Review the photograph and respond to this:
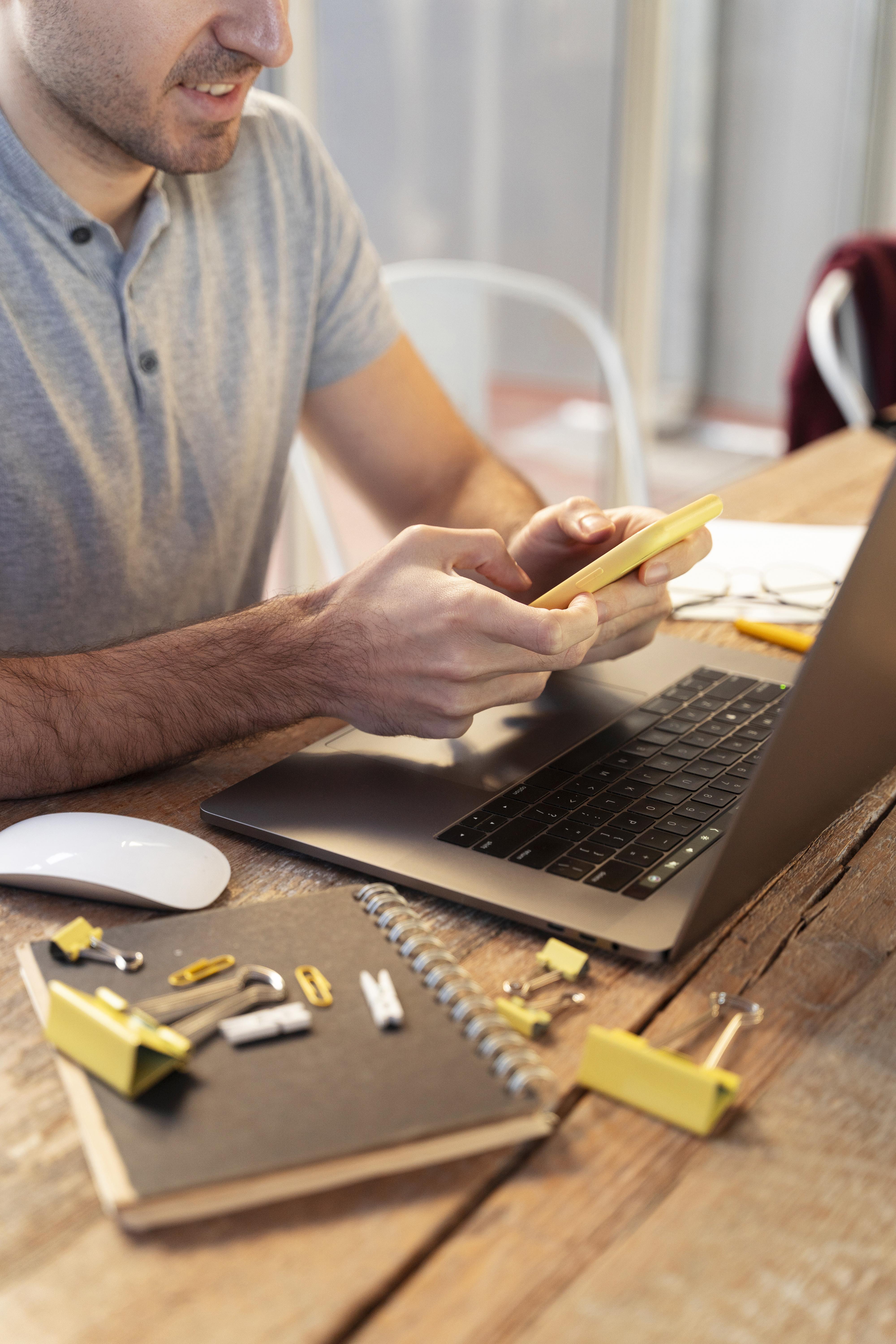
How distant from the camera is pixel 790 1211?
42cm

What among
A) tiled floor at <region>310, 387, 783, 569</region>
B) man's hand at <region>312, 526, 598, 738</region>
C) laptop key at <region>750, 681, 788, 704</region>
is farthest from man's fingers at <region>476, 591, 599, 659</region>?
tiled floor at <region>310, 387, 783, 569</region>

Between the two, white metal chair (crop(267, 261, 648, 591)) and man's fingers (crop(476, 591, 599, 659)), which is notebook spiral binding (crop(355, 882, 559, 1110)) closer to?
man's fingers (crop(476, 591, 599, 659))

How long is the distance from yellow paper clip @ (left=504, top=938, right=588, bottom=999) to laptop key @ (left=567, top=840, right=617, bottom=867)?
3.0 inches

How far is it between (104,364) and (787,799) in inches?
31.7

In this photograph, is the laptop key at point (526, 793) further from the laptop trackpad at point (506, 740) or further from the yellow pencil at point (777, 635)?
the yellow pencil at point (777, 635)

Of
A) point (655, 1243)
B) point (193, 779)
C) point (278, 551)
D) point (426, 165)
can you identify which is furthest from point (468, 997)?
point (426, 165)

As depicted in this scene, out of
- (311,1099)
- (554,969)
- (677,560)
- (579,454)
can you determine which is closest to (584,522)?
(677,560)

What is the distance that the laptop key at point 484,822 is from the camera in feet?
2.24

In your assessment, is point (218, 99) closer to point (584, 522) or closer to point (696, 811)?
point (584, 522)

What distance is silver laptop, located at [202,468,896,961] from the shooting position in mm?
563

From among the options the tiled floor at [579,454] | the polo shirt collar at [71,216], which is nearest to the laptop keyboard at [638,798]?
the polo shirt collar at [71,216]

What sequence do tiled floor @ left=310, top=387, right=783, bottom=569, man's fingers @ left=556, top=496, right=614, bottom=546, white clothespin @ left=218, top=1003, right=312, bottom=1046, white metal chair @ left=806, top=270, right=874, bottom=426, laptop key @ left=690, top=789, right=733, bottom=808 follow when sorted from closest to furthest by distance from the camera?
white clothespin @ left=218, top=1003, right=312, bottom=1046 < laptop key @ left=690, top=789, right=733, bottom=808 < man's fingers @ left=556, top=496, right=614, bottom=546 < white metal chair @ left=806, top=270, right=874, bottom=426 < tiled floor @ left=310, top=387, right=783, bottom=569

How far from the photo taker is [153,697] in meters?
0.81

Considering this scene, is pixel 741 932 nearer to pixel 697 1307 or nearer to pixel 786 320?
pixel 697 1307
